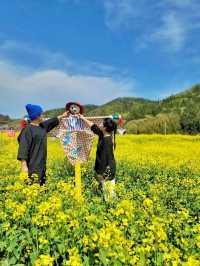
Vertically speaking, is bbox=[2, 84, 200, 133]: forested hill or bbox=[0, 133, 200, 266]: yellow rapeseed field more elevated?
bbox=[2, 84, 200, 133]: forested hill

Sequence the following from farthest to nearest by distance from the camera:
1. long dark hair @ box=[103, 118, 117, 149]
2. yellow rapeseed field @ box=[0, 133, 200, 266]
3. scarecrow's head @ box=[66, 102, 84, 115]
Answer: long dark hair @ box=[103, 118, 117, 149]
scarecrow's head @ box=[66, 102, 84, 115]
yellow rapeseed field @ box=[0, 133, 200, 266]

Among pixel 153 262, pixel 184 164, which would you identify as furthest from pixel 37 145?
pixel 184 164

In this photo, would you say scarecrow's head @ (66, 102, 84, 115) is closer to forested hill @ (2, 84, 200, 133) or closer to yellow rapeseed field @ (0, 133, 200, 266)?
yellow rapeseed field @ (0, 133, 200, 266)

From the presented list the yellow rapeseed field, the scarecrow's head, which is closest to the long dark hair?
the scarecrow's head

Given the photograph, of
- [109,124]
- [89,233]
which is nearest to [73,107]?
[109,124]

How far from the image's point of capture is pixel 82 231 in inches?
148

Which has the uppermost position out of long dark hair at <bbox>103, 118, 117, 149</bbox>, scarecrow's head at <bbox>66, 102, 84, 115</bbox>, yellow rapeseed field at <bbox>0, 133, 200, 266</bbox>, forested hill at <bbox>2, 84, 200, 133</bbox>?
forested hill at <bbox>2, 84, 200, 133</bbox>

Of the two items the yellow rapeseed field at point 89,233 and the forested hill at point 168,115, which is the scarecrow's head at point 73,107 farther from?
the forested hill at point 168,115

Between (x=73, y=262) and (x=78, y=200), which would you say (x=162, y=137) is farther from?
(x=73, y=262)

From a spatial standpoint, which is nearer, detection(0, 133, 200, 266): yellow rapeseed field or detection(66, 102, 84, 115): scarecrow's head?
detection(0, 133, 200, 266): yellow rapeseed field

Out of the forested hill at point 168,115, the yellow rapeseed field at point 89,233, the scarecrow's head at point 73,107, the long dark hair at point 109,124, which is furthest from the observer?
the forested hill at point 168,115

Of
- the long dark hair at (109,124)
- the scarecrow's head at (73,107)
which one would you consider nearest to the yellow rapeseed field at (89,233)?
the scarecrow's head at (73,107)

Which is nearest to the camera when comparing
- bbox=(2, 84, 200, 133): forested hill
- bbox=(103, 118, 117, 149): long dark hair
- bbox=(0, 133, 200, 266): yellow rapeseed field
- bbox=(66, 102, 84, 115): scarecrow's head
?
bbox=(0, 133, 200, 266): yellow rapeseed field

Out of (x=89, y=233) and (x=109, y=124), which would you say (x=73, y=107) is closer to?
(x=109, y=124)
